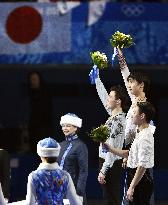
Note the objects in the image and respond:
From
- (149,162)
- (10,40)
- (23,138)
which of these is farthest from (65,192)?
(23,138)

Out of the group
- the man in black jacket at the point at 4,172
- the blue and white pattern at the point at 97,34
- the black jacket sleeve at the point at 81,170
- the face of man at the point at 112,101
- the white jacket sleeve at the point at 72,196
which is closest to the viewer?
the white jacket sleeve at the point at 72,196

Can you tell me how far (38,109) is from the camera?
14961 millimetres

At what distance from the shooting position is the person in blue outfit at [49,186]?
8.18 meters

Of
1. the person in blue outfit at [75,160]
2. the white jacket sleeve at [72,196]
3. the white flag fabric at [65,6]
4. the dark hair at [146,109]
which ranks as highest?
the white flag fabric at [65,6]

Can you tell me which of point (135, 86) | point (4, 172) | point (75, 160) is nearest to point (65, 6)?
point (75, 160)

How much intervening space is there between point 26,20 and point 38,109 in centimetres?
161

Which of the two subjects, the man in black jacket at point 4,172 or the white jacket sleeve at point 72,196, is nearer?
the white jacket sleeve at point 72,196

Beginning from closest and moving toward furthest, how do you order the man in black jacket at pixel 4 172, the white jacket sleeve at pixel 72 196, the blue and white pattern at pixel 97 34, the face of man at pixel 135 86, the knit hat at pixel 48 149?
the white jacket sleeve at pixel 72 196
the knit hat at pixel 48 149
the man in black jacket at pixel 4 172
the face of man at pixel 135 86
the blue and white pattern at pixel 97 34

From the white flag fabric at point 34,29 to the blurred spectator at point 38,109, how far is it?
798mm

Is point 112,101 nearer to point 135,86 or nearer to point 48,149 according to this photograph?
point 135,86

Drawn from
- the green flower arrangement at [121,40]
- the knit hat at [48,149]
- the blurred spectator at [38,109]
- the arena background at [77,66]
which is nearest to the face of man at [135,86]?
the green flower arrangement at [121,40]

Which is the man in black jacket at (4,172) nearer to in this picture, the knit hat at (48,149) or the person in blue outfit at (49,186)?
the knit hat at (48,149)

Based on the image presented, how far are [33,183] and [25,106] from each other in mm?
7707

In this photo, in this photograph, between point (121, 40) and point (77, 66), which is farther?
point (77, 66)
